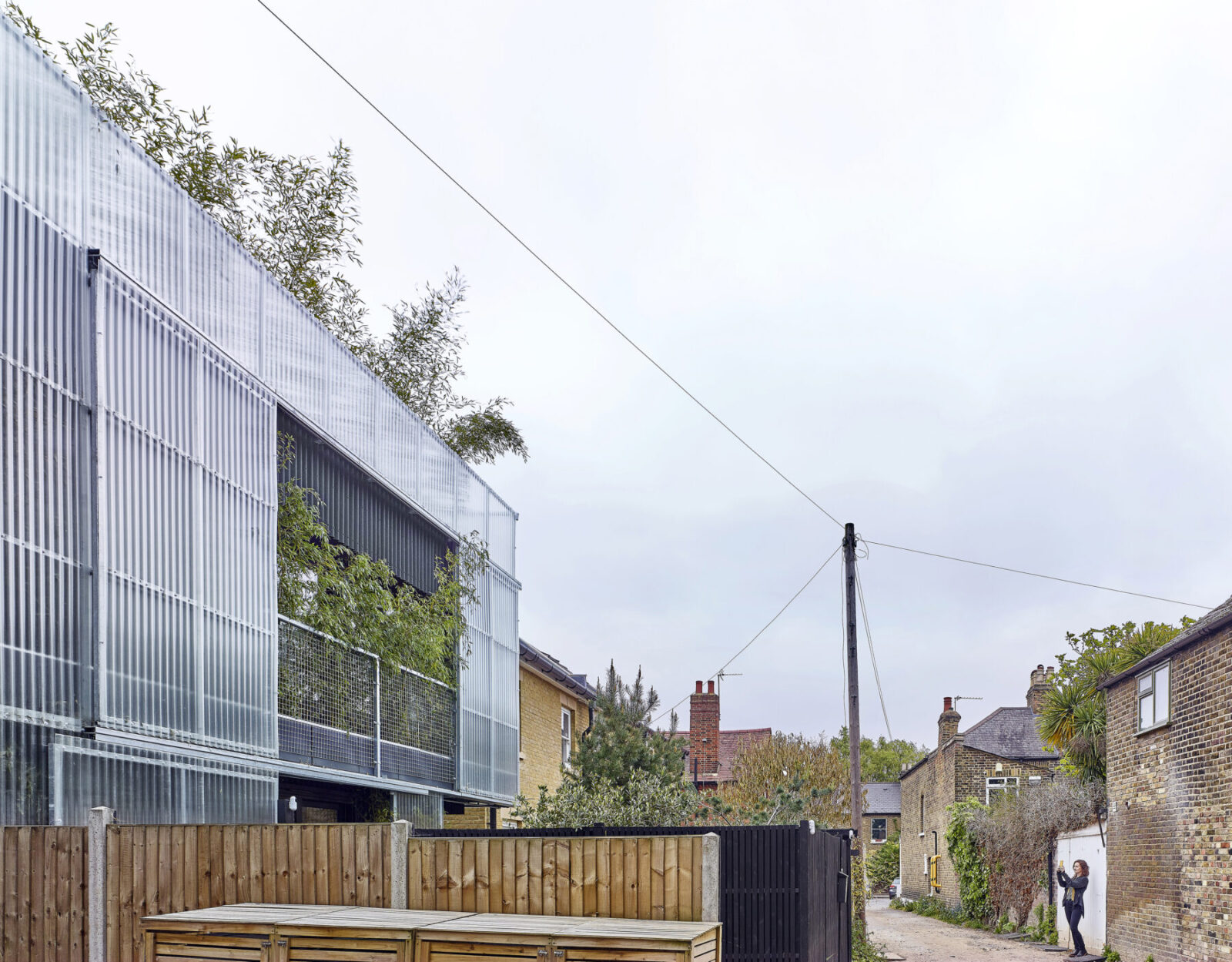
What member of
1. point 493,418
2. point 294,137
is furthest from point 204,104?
point 493,418

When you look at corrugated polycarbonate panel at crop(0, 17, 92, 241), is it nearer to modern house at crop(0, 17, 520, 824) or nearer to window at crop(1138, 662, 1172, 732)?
modern house at crop(0, 17, 520, 824)

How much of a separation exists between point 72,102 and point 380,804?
30.1 feet

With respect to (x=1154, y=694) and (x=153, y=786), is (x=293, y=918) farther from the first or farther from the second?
(x=1154, y=694)

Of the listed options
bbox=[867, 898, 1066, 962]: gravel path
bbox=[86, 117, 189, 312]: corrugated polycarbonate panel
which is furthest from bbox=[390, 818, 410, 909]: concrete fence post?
bbox=[867, 898, 1066, 962]: gravel path

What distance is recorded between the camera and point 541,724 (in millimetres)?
25344

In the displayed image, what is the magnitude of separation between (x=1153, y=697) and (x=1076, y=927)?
6861 millimetres

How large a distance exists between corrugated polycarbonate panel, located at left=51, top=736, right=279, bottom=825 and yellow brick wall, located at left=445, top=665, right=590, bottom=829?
11530mm

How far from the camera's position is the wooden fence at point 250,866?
795cm

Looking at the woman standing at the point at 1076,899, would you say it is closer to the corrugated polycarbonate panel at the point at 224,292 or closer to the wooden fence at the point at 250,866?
the wooden fence at the point at 250,866

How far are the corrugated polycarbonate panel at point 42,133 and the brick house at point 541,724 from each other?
1364cm

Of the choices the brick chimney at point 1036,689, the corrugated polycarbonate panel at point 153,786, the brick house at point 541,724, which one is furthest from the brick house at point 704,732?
the corrugated polycarbonate panel at point 153,786

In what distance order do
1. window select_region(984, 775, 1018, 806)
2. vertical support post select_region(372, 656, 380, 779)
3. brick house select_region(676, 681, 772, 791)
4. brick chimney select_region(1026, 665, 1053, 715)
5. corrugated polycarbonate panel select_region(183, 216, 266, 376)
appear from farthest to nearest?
brick house select_region(676, 681, 772, 791)
brick chimney select_region(1026, 665, 1053, 715)
window select_region(984, 775, 1018, 806)
vertical support post select_region(372, 656, 380, 779)
corrugated polycarbonate panel select_region(183, 216, 266, 376)

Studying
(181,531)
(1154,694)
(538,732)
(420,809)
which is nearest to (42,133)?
(181,531)

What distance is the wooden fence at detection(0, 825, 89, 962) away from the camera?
303 inches
